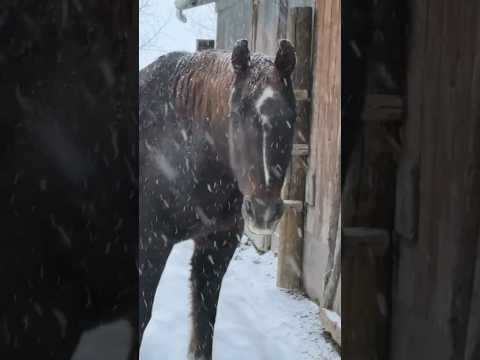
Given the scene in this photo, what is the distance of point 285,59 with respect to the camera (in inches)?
86.6

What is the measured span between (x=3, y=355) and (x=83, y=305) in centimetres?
10

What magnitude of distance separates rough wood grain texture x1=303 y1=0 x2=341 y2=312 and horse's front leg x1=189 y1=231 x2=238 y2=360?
66 centimetres

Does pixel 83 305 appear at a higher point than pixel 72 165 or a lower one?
lower

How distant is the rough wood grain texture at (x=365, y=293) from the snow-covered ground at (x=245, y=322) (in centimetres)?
186

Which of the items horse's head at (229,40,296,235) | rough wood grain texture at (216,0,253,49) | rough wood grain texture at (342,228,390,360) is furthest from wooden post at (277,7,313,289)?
rough wood grain texture at (342,228,390,360)

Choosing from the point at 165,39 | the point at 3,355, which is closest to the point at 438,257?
the point at 3,355

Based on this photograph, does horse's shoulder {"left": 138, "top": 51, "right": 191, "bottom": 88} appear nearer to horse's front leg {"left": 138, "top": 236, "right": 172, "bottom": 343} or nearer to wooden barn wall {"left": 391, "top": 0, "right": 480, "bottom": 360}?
horse's front leg {"left": 138, "top": 236, "right": 172, "bottom": 343}

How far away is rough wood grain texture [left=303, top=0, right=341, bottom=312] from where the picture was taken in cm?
281

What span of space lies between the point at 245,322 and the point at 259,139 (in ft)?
4.48

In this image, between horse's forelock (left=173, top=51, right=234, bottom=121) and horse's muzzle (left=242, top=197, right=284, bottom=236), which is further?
horse's forelock (left=173, top=51, right=234, bottom=121)

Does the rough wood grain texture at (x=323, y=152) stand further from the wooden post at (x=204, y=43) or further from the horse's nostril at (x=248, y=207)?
the horse's nostril at (x=248, y=207)

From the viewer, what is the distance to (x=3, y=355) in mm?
616

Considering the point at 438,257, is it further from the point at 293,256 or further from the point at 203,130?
the point at 293,256

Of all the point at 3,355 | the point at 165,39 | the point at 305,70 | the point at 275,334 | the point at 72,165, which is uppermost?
the point at 165,39
